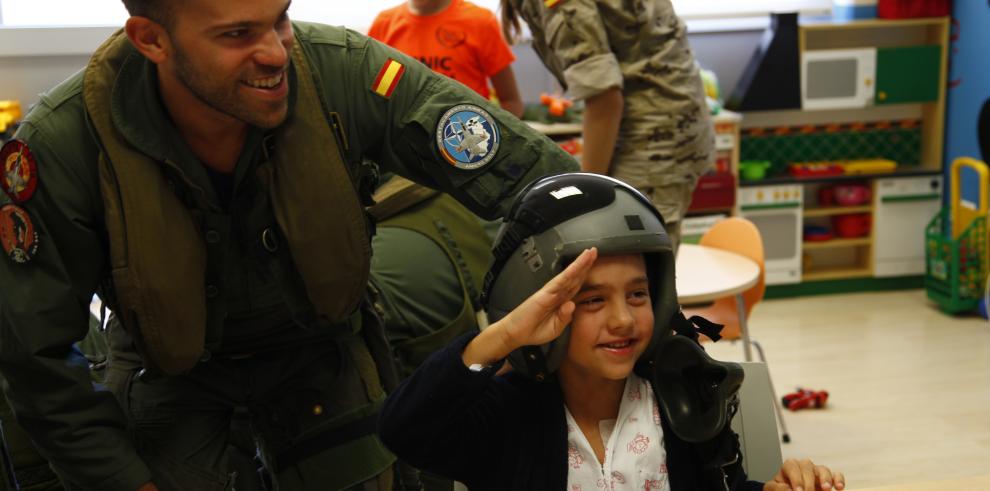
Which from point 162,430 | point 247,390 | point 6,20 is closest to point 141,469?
point 162,430

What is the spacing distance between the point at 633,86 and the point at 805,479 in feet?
5.71

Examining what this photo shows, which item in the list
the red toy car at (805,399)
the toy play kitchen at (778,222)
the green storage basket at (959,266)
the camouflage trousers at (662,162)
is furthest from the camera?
the toy play kitchen at (778,222)

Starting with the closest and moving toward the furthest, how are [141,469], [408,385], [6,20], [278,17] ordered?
[408,385] < [278,17] < [141,469] < [6,20]

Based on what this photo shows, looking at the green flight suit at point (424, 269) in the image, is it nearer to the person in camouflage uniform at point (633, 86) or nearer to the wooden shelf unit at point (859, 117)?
the person in camouflage uniform at point (633, 86)

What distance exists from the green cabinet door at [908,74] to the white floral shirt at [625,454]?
4453 mm

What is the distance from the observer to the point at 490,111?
1.98 m

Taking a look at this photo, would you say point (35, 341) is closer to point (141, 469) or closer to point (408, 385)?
point (141, 469)

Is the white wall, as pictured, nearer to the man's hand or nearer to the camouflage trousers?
the camouflage trousers

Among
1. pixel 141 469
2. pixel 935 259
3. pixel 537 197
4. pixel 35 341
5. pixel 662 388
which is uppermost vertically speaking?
pixel 537 197

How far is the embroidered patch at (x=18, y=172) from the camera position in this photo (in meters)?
1.73

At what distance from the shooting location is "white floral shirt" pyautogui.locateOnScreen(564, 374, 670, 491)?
5.27ft

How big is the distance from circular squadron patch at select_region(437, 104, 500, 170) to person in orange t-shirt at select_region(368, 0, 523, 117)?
1.85 m

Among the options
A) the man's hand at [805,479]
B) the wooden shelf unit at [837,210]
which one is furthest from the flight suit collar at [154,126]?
the wooden shelf unit at [837,210]

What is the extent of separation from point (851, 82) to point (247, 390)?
441 centimetres
